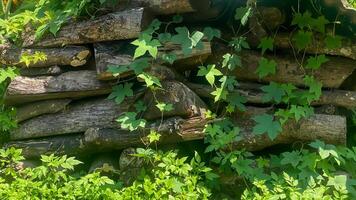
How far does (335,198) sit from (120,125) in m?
2.14

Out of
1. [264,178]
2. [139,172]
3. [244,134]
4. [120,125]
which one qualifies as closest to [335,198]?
[264,178]

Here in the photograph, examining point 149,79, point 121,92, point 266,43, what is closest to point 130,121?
point 121,92

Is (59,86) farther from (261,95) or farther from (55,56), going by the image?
(261,95)

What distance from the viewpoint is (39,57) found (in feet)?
15.9

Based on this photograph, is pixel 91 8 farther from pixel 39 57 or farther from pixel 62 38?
pixel 39 57

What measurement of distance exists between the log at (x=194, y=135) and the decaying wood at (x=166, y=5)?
1.08 meters

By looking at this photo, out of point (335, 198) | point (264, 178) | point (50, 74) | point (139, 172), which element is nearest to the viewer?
point (335, 198)

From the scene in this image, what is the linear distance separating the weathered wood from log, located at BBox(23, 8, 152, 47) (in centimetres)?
138

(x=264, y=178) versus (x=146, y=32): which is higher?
(x=146, y=32)

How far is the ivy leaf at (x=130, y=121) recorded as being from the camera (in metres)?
4.48

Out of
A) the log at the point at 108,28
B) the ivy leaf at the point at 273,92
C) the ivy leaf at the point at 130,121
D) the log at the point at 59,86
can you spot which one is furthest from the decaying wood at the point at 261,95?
the log at the point at 59,86

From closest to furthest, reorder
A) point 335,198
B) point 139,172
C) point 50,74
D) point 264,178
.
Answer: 1. point 335,198
2. point 264,178
3. point 139,172
4. point 50,74

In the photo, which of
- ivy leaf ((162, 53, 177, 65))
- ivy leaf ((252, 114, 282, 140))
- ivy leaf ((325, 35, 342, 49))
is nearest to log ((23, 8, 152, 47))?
ivy leaf ((162, 53, 177, 65))

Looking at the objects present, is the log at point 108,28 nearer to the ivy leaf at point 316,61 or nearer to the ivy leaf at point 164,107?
the ivy leaf at point 164,107
